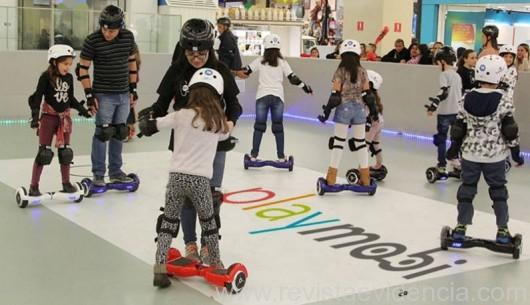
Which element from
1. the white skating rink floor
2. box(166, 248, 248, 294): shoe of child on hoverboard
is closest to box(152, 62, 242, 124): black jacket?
box(166, 248, 248, 294): shoe of child on hoverboard

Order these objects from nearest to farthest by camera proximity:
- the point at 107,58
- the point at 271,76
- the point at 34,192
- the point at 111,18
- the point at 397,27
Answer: the point at 34,192
the point at 111,18
the point at 107,58
the point at 271,76
the point at 397,27

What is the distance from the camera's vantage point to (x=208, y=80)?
4.62 metres

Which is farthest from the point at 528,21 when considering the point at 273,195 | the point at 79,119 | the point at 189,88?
the point at 189,88

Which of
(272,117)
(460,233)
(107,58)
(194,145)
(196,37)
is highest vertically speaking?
(196,37)

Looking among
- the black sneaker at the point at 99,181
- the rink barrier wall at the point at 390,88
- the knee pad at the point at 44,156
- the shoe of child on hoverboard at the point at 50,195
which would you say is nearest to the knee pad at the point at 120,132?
the black sneaker at the point at 99,181

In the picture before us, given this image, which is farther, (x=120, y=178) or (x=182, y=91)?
(x=120, y=178)

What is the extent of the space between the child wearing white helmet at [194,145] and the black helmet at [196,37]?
0.72 ft

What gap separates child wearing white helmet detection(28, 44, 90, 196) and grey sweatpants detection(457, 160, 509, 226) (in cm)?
332

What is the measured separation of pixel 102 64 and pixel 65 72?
52 cm

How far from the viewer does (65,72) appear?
681 centimetres

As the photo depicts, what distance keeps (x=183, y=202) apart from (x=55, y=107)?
2576mm

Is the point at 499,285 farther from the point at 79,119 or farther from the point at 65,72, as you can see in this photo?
the point at 79,119

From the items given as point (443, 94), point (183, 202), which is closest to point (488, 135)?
point (183, 202)

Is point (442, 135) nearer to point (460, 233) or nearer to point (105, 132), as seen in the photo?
point (460, 233)
